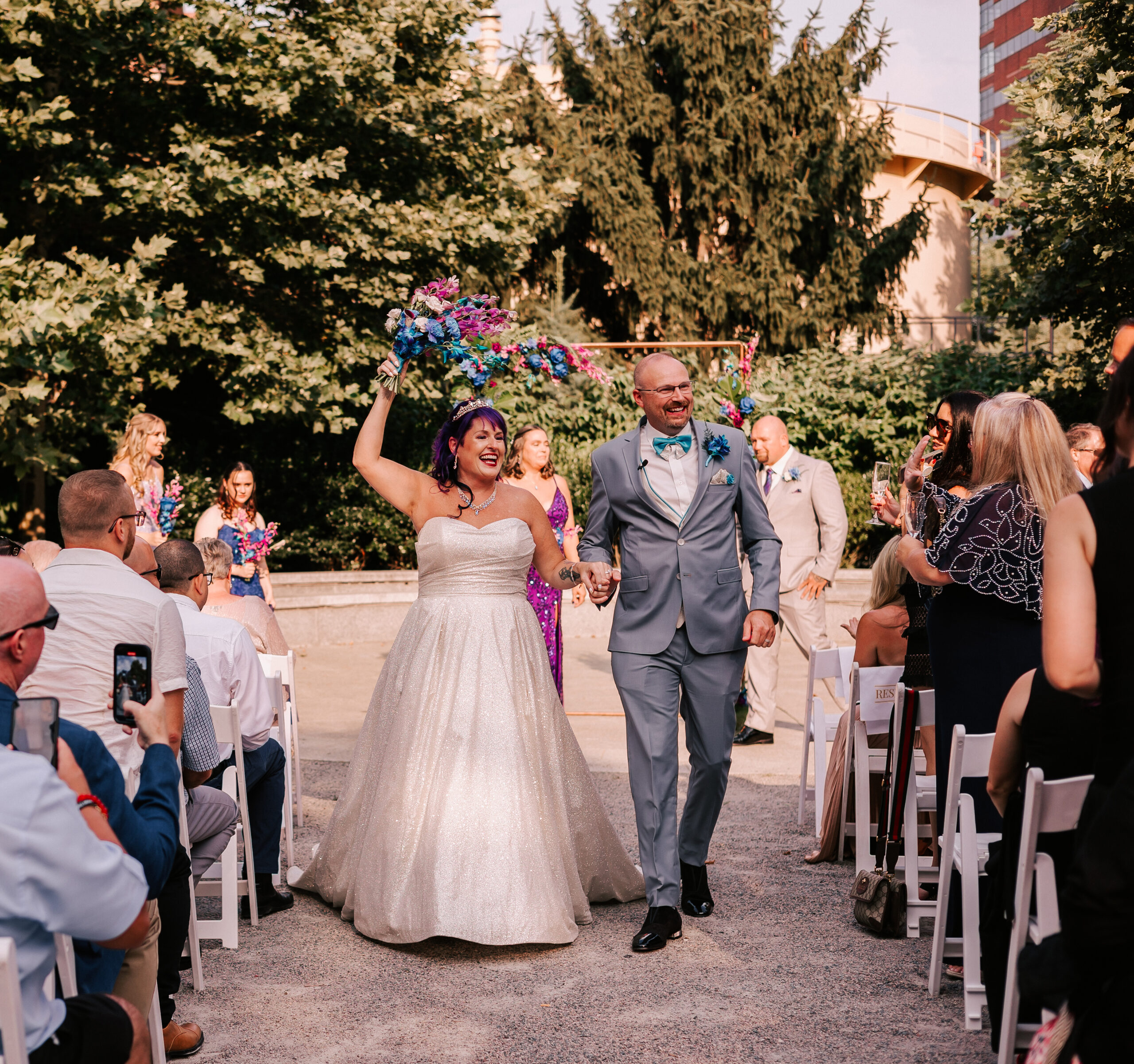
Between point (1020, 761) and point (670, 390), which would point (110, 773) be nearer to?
point (1020, 761)

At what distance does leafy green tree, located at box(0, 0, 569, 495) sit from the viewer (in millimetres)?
11148

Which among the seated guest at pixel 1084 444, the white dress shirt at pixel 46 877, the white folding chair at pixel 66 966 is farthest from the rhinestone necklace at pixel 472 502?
the seated guest at pixel 1084 444

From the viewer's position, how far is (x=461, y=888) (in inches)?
180

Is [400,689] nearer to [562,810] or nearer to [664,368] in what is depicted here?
[562,810]

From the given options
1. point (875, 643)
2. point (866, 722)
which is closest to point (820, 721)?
point (875, 643)

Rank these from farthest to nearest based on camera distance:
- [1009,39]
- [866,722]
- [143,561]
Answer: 1. [1009,39]
2. [866,722]
3. [143,561]

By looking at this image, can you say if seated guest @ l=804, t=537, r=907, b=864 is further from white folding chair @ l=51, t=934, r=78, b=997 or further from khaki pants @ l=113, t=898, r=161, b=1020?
white folding chair @ l=51, t=934, r=78, b=997

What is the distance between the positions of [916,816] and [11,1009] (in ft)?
11.3

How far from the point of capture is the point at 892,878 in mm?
4746

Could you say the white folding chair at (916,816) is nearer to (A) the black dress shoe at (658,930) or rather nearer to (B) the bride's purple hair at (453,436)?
(A) the black dress shoe at (658,930)

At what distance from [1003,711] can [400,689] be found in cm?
250

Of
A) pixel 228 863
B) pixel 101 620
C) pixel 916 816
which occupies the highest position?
pixel 101 620

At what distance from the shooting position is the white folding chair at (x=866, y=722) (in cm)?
508

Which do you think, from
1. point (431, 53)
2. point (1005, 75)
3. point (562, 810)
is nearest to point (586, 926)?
point (562, 810)
